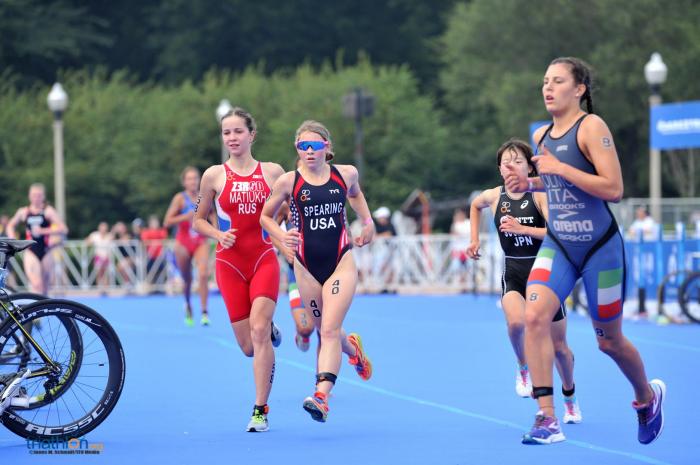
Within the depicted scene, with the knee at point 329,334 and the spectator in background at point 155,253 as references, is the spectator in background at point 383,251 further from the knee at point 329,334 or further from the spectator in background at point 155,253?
the knee at point 329,334

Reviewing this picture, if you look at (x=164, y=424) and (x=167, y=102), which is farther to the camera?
(x=167, y=102)

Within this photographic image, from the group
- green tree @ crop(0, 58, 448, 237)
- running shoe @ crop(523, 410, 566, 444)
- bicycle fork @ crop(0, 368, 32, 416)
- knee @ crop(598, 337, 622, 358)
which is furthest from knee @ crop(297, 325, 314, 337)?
green tree @ crop(0, 58, 448, 237)

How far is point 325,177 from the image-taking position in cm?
952

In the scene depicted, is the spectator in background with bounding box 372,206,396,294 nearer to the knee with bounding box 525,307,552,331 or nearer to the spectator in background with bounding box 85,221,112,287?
the spectator in background with bounding box 85,221,112,287

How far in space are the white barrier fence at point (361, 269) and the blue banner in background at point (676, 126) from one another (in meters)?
9.04

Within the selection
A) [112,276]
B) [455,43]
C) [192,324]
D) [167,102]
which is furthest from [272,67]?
[192,324]

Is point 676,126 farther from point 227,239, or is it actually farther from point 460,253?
point 227,239

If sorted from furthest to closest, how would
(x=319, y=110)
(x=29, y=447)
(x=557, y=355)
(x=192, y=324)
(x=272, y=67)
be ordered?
(x=272, y=67) < (x=319, y=110) < (x=192, y=324) < (x=557, y=355) < (x=29, y=447)

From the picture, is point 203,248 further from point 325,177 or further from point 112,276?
point 112,276

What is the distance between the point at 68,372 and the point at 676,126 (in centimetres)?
1472

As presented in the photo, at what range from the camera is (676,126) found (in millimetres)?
21406

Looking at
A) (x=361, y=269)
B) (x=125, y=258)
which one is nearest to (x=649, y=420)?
(x=361, y=269)

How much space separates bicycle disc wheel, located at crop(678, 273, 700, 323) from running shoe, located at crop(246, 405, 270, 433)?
1075 centimetres

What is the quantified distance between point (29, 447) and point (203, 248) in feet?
35.3
